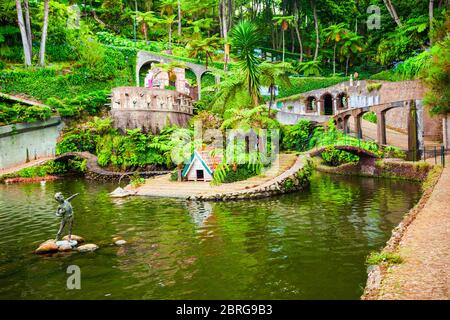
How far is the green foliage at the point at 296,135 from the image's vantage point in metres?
31.6

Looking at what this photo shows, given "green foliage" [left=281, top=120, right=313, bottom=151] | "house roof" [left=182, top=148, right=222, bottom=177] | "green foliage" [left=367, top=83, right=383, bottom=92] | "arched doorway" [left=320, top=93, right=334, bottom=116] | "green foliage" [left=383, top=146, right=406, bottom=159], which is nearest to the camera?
"house roof" [left=182, top=148, right=222, bottom=177]

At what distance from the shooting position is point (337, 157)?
94.7 feet

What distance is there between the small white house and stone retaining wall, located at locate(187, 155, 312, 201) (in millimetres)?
3609

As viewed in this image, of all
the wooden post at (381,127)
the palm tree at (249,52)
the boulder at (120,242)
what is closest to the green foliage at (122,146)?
the palm tree at (249,52)

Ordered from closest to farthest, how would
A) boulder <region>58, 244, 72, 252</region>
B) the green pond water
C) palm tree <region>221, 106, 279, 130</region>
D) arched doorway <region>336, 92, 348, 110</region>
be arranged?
the green pond water → boulder <region>58, 244, 72, 252</region> → palm tree <region>221, 106, 279, 130</region> → arched doorway <region>336, 92, 348, 110</region>

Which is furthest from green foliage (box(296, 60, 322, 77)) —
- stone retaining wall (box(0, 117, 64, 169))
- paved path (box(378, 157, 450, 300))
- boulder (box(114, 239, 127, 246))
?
boulder (box(114, 239, 127, 246))

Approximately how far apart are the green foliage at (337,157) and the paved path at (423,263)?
16.5 metres

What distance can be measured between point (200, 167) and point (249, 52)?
673cm

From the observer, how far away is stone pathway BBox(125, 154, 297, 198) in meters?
18.6

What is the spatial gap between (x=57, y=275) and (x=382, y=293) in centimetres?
682

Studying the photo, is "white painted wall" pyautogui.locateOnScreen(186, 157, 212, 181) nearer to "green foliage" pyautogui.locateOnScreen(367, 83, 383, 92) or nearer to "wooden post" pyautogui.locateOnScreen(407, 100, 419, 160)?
"wooden post" pyautogui.locateOnScreen(407, 100, 419, 160)

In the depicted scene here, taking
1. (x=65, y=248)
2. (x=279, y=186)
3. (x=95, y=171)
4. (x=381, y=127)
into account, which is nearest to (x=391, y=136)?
(x=381, y=127)

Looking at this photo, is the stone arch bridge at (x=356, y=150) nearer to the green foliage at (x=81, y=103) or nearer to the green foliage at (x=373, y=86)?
the green foliage at (x=373, y=86)

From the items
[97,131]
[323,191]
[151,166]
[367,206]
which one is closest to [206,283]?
[367,206]
